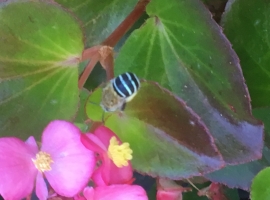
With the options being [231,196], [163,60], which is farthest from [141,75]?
[231,196]

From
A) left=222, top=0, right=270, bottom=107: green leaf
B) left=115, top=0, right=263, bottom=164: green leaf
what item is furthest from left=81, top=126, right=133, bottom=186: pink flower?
left=222, top=0, right=270, bottom=107: green leaf

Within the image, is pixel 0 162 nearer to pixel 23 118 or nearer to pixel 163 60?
pixel 23 118

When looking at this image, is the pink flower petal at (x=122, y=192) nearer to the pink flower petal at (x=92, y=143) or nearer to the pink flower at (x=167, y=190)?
the pink flower petal at (x=92, y=143)

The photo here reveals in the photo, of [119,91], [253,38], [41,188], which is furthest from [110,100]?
[253,38]

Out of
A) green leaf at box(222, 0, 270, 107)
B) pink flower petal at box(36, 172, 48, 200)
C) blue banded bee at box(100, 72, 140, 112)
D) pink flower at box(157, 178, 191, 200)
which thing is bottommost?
pink flower at box(157, 178, 191, 200)

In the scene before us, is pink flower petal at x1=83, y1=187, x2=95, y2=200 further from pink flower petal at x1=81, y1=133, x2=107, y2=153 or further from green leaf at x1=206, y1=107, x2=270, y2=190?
green leaf at x1=206, y1=107, x2=270, y2=190

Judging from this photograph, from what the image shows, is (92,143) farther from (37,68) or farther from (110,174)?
(37,68)

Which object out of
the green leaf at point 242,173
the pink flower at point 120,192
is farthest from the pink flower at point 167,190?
the pink flower at point 120,192
